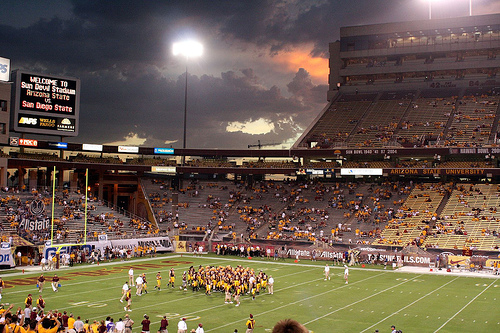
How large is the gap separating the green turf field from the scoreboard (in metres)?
18.6

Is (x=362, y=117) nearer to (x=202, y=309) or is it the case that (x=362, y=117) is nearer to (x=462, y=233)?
(x=462, y=233)

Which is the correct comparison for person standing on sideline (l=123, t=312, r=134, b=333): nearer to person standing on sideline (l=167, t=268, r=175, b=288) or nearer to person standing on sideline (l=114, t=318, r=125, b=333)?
person standing on sideline (l=114, t=318, r=125, b=333)

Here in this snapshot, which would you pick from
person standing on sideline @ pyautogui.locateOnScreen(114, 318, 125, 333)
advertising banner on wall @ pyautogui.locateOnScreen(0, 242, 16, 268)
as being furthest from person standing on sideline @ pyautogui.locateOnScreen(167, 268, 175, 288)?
advertising banner on wall @ pyautogui.locateOnScreen(0, 242, 16, 268)

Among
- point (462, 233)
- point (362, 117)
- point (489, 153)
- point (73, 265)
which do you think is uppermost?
point (362, 117)

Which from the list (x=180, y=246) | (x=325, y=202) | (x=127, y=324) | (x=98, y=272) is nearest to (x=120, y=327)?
(x=127, y=324)

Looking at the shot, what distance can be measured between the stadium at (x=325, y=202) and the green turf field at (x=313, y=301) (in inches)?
5.6

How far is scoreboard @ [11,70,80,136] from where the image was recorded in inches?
1882

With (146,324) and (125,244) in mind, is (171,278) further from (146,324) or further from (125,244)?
(125,244)

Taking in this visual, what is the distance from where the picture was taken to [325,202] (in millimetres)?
56031

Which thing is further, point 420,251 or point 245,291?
point 420,251

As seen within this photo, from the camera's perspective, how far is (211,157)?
64500mm

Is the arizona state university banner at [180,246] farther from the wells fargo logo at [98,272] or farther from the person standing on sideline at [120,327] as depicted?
the person standing on sideline at [120,327]

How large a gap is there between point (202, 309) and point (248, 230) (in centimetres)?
2833

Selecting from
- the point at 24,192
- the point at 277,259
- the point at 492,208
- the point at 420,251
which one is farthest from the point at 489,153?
the point at 24,192
